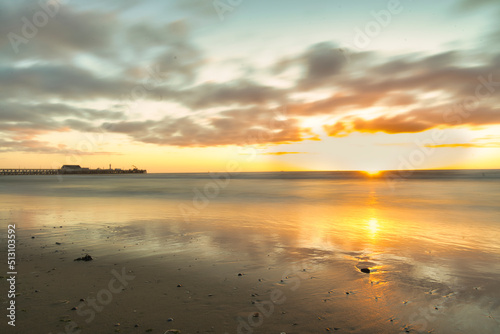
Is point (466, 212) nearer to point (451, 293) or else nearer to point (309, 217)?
point (309, 217)

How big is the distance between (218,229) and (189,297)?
8.50 m

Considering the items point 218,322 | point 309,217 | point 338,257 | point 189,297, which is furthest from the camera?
point 309,217

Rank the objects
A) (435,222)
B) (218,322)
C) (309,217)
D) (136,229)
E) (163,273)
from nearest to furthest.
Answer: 1. (218,322)
2. (163,273)
3. (136,229)
4. (435,222)
5. (309,217)

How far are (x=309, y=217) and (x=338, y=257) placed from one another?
32.2 ft

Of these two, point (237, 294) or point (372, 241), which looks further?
point (372, 241)

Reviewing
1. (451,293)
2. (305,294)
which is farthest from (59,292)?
(451,293)

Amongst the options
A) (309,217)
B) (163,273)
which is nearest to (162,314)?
(163,273)

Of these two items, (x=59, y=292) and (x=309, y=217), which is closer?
(x=59, y=292)

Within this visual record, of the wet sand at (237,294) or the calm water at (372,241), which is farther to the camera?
the calm water at (372,241)

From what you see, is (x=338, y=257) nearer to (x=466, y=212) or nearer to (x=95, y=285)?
(x=95, y=285)

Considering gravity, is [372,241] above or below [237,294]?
below

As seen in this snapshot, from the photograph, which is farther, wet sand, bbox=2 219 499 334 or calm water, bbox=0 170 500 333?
calm water, bbox=0 170 500 333

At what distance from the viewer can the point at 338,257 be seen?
10008 millimetres

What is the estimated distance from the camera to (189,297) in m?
6.65
